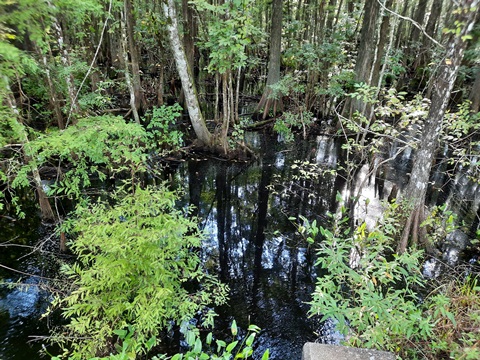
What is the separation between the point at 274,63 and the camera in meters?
12.3

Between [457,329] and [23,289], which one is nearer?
[457,329]

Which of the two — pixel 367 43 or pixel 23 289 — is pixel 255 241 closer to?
pixel 23 289

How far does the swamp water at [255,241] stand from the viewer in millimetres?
4328

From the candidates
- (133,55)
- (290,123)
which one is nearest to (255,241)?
(290,123)

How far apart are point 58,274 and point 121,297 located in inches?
97.1

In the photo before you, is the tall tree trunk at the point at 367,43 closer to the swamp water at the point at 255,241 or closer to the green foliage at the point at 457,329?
the swamp water at the point at 255,241

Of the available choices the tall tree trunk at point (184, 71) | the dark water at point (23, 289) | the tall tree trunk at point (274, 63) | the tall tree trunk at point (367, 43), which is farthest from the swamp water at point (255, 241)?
the tall tree trunk at point (367, 43)

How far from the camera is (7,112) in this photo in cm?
357

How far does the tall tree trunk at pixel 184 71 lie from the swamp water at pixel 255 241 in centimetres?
101

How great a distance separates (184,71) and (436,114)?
20.5 ft

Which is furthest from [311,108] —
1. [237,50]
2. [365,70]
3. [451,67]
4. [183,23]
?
[451,67]

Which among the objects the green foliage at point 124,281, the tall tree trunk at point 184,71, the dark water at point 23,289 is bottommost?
the dark water at point 23,289

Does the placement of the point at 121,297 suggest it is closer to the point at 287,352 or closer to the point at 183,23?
the point at 287,352

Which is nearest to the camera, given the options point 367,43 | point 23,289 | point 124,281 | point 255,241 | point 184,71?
point 124,281
